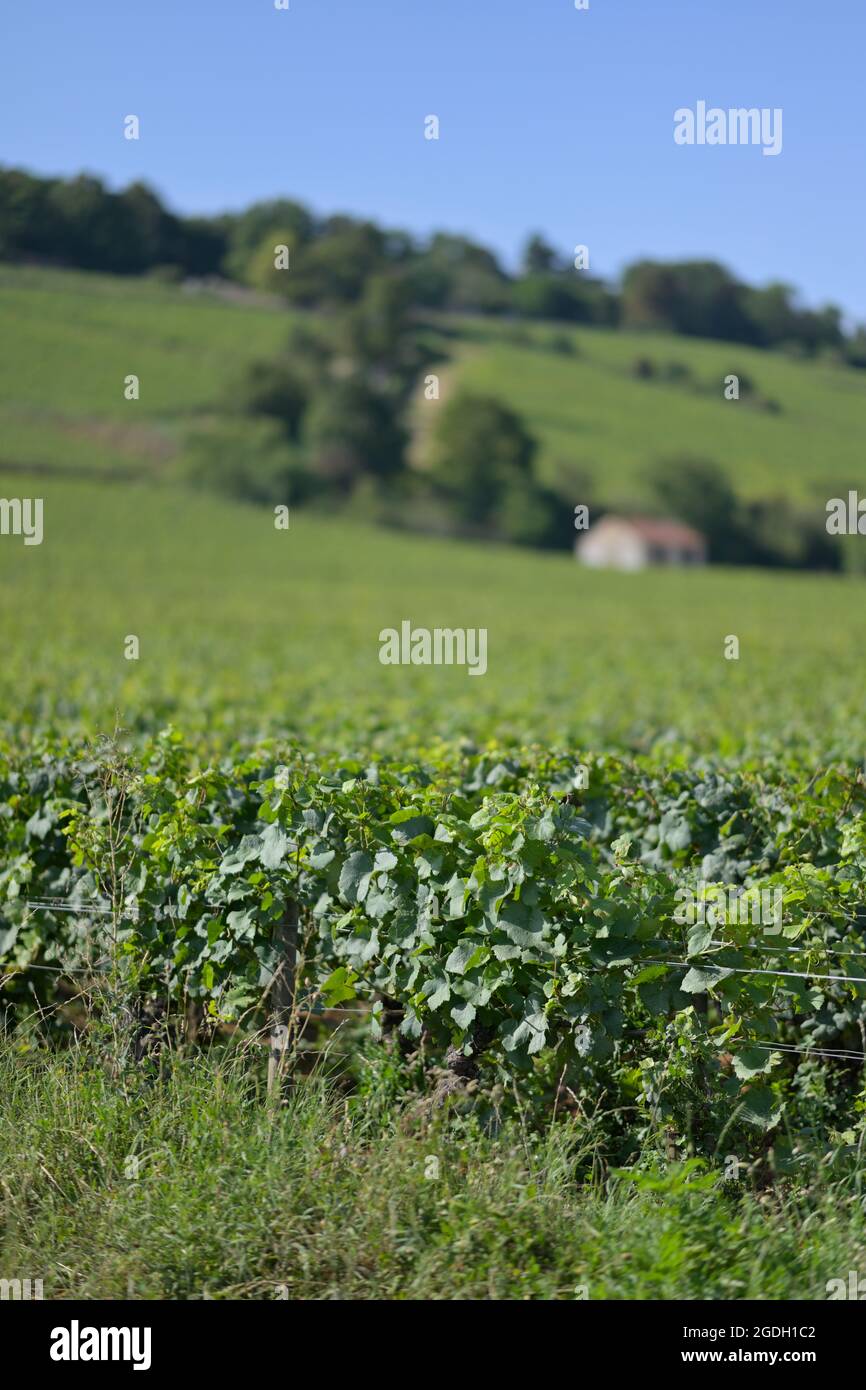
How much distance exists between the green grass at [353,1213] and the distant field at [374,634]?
460 centimetres

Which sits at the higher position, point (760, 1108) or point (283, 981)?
point (283, 981)

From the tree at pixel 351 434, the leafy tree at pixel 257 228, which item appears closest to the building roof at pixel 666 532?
the tree at pixel 351 434

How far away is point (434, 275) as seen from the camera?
12625 cm

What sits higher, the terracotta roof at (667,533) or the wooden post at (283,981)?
the terracotta roof at (667,533)

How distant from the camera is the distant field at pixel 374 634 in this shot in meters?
14.6

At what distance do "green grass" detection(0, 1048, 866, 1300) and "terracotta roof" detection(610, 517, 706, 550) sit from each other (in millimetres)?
81988

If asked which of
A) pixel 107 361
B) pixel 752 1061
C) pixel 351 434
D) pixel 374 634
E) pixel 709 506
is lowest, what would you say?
pixel 752 1061

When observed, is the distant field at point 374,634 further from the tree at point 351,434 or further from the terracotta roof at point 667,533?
the tree at point 351,434

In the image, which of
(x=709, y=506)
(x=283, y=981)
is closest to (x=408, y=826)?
(x=283, y=981)

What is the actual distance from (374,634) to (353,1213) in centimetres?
3552

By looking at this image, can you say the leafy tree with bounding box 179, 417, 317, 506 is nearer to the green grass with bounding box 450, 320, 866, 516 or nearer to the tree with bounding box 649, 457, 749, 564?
the green grass with bounding box 450, 320, 866, 516

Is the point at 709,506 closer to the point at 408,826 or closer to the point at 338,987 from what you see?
the point at 408,826

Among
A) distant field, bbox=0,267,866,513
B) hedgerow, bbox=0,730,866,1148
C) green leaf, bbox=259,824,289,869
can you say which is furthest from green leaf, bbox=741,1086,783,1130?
distant field, bbox=0,267,866,513
